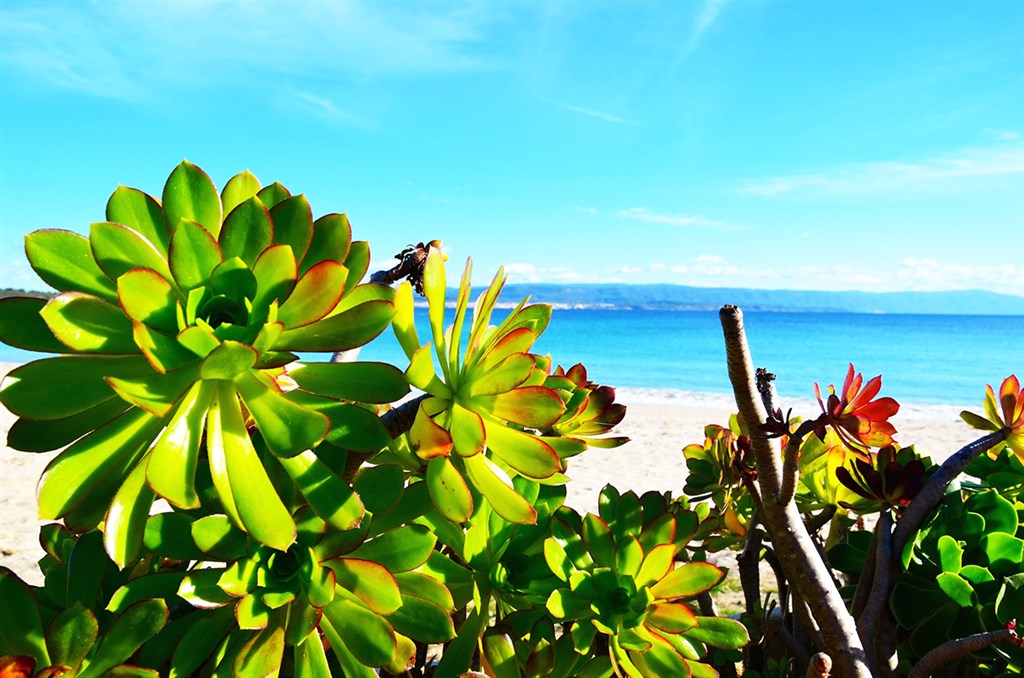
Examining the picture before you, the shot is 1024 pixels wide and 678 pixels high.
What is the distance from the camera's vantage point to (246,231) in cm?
67

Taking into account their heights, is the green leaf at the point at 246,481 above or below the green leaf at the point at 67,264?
below

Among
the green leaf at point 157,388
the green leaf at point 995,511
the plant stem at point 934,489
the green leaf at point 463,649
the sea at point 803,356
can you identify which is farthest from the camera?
the sea at point 803,356

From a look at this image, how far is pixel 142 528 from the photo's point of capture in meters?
0.60

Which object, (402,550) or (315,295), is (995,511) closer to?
(402,550)

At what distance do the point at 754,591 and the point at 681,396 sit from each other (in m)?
20.2

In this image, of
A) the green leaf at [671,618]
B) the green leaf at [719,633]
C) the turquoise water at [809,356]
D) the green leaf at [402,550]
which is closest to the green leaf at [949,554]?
the green leaf at [719,633]

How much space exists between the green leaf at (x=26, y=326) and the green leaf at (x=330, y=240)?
0.79 ft

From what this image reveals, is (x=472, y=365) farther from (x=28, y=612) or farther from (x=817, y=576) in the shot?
(x=817, y=576)

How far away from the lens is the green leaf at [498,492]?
26.1 inches

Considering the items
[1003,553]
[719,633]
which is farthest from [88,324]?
[1003,553]

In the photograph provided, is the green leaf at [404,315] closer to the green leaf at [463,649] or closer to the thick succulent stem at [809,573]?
the green leaf at [463,649]

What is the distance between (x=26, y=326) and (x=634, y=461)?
29.6 feet

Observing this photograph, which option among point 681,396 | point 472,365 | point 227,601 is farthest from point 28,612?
point 681,396

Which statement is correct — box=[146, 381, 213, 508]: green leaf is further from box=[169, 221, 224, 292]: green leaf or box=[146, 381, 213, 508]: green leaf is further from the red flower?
the red flower
